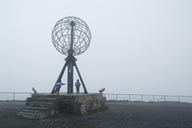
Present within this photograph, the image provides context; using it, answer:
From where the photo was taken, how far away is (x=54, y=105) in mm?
12195

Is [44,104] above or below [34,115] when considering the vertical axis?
above

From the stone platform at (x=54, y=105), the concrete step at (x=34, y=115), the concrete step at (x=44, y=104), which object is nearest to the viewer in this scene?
the concrete step at (x=34, y=115)

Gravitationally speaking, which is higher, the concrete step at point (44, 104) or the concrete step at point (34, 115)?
the concrete step at point (44, 104)

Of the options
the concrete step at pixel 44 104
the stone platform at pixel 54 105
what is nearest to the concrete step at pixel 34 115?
the stone platform at pixel 54 105

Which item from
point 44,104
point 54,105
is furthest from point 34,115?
point 54,105

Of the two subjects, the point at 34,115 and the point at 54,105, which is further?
the point at 54,105

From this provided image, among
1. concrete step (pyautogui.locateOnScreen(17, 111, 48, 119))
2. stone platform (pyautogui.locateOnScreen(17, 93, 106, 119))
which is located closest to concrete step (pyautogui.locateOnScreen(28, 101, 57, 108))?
stone platform (pyautogui.locateOnScreen(17, 93, 106, 119))

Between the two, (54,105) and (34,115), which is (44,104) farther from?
(34,115)

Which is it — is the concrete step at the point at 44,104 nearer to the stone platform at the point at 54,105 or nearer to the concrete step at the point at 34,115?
the stone platform at the point at 54,105

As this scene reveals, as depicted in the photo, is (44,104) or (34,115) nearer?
(34,115)

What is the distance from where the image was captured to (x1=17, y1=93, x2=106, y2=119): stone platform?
11.6m

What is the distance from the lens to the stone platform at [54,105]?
458 inches

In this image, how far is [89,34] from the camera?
59.3ft

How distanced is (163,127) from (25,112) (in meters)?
7.77
